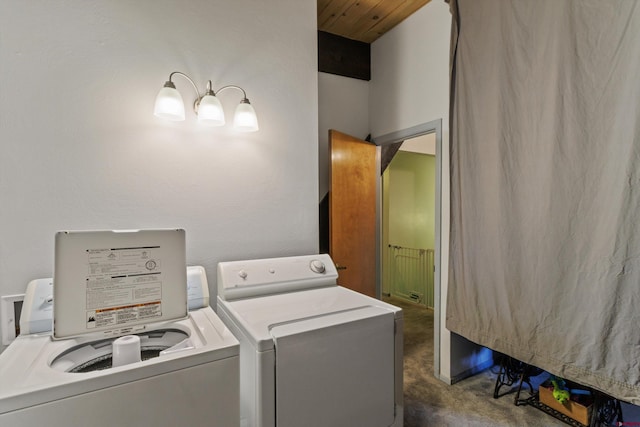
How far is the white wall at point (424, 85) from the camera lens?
233cm

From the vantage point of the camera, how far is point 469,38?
6.79ft

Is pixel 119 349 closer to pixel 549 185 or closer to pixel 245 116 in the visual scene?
pixel 245 116

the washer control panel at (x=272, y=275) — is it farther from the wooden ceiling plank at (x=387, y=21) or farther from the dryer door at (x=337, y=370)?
the wooden ceiling plank at (x=387, y=21)

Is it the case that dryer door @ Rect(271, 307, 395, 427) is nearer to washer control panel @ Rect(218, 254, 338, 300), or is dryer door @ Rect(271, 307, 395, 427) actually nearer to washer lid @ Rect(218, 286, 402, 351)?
washer lid @ Rect(218, 286, 402, 351)

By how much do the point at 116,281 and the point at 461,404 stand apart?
2.23 metres

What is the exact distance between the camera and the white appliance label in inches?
47.7

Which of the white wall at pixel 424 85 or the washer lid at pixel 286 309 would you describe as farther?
the white wall at pixel 424 85

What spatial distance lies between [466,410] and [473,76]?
2226 mm

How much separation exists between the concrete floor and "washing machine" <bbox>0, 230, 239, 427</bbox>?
145cm

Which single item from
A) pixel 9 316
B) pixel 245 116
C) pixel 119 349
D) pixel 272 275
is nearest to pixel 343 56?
pixel 245 116

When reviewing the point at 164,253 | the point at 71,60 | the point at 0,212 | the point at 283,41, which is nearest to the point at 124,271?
the point at 164,253

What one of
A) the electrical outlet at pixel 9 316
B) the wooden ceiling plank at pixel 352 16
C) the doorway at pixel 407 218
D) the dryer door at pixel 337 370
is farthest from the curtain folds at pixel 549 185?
the electrical outlet at pixel 9 316

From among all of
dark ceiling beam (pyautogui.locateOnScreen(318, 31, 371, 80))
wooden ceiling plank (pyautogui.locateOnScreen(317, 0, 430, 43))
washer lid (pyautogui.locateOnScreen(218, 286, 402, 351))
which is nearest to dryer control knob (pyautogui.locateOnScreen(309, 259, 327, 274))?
washer lid (pyautogui.locateOnScreen(218, 286, 402, 351))

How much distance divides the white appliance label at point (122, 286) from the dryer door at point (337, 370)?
568 millimetres
